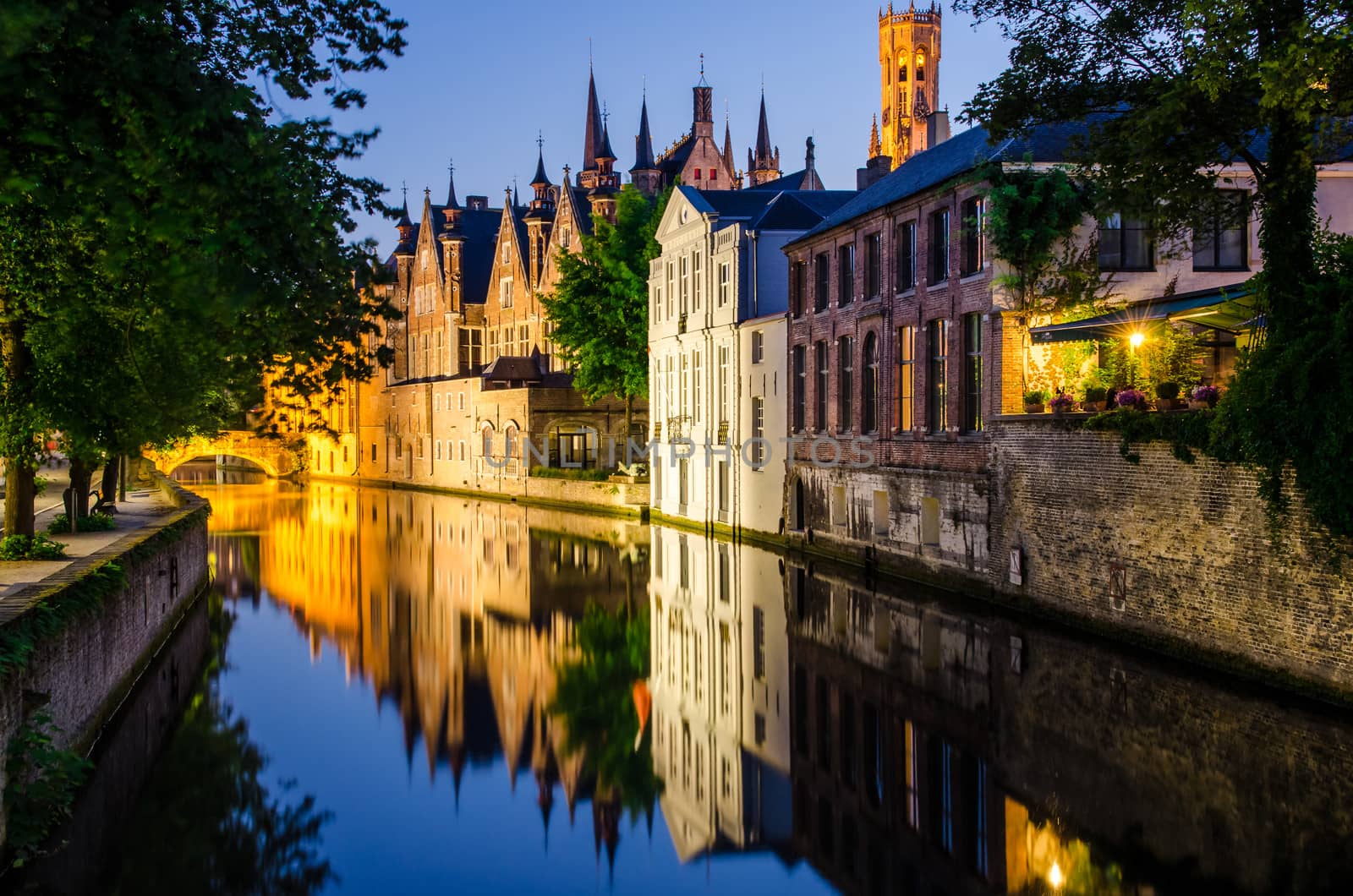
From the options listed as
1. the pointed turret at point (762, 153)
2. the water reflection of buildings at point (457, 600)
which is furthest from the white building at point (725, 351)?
the pointed turret at point (762, 153)

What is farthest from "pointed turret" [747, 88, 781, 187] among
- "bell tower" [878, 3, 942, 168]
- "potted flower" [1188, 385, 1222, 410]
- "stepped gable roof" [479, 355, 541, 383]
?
"potted flower" [1188, 385, 1222, 410]

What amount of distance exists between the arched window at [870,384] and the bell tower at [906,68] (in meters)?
94.1

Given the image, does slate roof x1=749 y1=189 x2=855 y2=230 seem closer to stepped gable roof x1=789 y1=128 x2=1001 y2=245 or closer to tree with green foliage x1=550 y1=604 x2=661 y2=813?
stepped gable roof x1=789 y1=128 x2=1001 y2=245

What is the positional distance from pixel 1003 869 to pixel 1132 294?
15884 mm

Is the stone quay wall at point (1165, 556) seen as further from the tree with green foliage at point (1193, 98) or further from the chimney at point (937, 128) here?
the chimney at point (937, 128)

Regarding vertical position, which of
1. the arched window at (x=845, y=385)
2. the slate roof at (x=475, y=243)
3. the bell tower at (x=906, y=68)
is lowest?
the arched window at (x=845, y=385)

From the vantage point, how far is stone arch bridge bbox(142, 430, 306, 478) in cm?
6751

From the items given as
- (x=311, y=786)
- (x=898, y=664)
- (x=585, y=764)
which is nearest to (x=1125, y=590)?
(x=898, y=664)

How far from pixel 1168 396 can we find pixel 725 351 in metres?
22.6

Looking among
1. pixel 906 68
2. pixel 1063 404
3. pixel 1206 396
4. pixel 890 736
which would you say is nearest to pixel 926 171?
pixel 1063 404

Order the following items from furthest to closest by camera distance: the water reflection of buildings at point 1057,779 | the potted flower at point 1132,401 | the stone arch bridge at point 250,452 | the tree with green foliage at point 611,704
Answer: the stone arch bridge at point 250,452 → the potted flower at point 1132,401 → the tree with green foliage at point 611,704 → the water reflection of buildings at point 1057,779

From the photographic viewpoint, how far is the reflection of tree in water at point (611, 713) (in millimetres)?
12648

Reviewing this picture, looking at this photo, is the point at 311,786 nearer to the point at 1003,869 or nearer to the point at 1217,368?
the point at 1003,869

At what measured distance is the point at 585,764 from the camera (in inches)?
543
